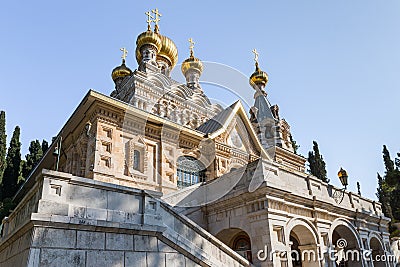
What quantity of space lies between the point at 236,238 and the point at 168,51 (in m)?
24.0

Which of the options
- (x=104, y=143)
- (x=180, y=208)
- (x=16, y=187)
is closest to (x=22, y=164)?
(x=16, y=187)

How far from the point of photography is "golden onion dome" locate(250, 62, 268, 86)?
32594mm

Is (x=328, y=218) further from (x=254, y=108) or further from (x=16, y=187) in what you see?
(x=16, y=187)

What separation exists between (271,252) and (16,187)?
25716 mm

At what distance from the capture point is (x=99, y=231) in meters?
6.39

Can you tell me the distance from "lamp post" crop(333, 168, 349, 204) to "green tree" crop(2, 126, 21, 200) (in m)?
25.7

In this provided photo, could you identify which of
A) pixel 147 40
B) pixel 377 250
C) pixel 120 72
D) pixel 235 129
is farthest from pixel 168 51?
pixel 377 250

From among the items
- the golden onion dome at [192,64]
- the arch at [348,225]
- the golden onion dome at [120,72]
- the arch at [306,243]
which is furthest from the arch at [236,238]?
the golden onion dome at [192,64]

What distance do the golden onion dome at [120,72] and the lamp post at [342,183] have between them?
73.9 ft

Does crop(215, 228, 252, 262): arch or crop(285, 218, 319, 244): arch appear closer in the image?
crop(285, 218, 319, 244): arch


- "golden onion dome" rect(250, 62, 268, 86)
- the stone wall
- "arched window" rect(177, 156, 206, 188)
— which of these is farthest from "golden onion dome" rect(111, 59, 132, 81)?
the stone wall

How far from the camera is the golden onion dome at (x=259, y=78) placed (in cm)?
3259

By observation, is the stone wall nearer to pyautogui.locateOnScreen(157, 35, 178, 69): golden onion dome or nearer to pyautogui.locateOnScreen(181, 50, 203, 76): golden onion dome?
pyautogui.locateOnScreen(157, 35, 178, 69): golden onion dome

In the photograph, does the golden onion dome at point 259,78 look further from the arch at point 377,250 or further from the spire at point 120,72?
the arch at point 377,250
